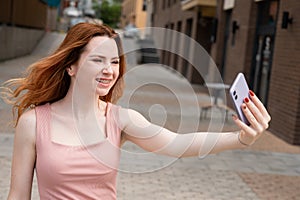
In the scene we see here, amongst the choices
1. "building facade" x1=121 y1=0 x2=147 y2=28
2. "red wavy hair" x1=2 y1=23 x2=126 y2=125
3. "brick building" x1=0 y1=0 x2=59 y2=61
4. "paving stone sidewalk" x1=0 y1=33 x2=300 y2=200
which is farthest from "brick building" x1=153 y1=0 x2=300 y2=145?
"building facade" x1=121 y1=0 x2=147 y2=28

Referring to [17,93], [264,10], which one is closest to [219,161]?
[17,93]

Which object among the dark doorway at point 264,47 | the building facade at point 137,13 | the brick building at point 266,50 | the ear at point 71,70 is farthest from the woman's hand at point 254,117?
the building facade at point 137,13

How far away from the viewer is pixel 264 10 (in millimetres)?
13773

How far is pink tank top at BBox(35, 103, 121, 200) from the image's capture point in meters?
1.92

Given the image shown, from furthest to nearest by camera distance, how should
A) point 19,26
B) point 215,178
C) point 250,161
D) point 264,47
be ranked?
point 19,26, point 264,47, point 250,161, point 215,178

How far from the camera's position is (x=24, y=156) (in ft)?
6.48

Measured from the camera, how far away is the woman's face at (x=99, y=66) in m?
1.89

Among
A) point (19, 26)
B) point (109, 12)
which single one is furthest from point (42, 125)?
point (109, 12)

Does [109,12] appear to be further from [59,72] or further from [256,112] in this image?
[256,112]

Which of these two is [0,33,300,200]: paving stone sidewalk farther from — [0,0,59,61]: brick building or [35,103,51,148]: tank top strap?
[0,0,59,61]: brick building

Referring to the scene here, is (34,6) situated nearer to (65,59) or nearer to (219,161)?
(219,161)

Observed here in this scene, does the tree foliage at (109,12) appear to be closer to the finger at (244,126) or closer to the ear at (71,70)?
the ear at (71,70)

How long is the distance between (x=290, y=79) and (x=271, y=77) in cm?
148

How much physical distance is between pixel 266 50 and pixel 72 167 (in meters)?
11.7
